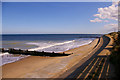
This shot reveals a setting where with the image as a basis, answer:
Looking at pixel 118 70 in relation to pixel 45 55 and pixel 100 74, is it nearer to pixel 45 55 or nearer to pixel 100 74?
pixel 100 74

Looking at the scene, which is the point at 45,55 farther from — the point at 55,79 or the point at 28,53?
the point at 55,79

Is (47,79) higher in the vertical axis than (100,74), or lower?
lower

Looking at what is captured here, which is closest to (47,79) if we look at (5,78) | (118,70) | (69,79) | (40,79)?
(40,79)

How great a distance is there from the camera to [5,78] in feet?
35.0

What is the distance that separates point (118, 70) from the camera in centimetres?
815

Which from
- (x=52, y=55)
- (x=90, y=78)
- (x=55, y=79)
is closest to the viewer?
(x=90, y=78)

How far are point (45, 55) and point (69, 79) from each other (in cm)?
1483

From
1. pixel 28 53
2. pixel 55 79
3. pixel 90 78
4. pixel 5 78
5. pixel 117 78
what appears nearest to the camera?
pixel 117 78

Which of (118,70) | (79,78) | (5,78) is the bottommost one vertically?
(5,78)

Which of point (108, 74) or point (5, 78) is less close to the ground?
point (108, 74)

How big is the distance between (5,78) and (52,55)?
1238 centimetres

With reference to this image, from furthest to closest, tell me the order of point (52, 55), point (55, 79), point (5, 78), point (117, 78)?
point (52, 55)
point (5, 78)
point (55, 79)
point (117, 78)

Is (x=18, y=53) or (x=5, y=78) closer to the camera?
(x=5, y=78)

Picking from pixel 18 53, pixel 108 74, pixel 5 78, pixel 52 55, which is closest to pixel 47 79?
pixel 5 78
